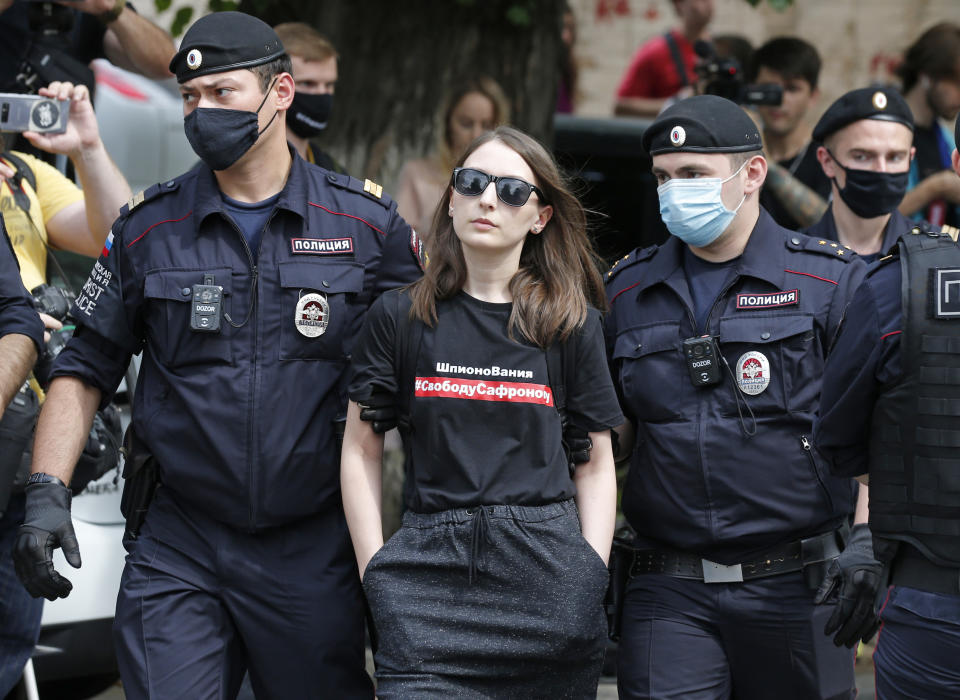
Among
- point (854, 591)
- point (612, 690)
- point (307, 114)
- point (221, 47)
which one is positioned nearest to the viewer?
point (854, 591)

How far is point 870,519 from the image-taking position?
325 centimetres

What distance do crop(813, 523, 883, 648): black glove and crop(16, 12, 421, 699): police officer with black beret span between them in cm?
127

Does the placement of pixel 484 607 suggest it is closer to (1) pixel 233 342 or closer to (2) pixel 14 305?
(1) pixel 233 342

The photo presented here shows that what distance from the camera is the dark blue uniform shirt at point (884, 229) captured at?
4801mm

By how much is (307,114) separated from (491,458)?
226cm

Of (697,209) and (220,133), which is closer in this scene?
(220,133)

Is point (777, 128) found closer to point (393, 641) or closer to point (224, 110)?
point (224, 110)

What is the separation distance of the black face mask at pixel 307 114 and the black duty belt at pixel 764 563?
2329 mm

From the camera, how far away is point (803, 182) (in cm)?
596

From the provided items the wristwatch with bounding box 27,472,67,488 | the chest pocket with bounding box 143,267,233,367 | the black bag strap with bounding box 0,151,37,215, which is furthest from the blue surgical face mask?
the black bag strap with bounding box 0,151,37,215

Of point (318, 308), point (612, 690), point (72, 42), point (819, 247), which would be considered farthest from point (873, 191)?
point (72, 42)

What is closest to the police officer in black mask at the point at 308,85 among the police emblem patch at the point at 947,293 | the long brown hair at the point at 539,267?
the long brown hair at the point at 539,267

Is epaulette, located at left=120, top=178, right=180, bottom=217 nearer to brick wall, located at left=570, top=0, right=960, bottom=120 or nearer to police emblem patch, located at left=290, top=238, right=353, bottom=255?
police emblem patch, located at left=290, top=238, right=353, bottom=255

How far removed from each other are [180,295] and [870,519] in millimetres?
1858
